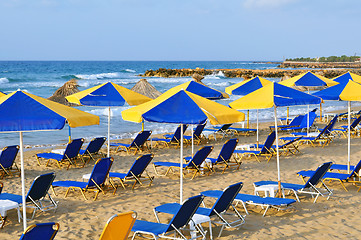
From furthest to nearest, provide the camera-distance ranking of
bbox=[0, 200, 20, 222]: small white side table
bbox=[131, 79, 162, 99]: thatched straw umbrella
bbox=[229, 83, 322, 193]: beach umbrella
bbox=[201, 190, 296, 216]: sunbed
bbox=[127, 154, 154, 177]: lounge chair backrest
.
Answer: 1. bbox=[131, 79, 162, 99]: thatched straw umbrella
2. bbox=[127, 154, 154, 177]: lounge chair backrest
3. bbox=[229, 83, 322, 193]: beach umbrella
4. bbox=[201, 190, 296, 216]: sunbed
5. bbox=[0, 200, 20, 222]: small white side table

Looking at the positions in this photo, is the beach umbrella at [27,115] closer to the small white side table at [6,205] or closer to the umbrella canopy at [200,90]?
the small white side table at [6,205]

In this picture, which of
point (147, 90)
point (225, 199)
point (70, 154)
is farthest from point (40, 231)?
point (147, 90)

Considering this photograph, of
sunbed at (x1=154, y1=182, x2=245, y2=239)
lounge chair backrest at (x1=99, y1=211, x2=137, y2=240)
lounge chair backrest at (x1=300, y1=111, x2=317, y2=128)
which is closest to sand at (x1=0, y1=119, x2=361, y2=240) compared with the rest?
sunbed at (x1=154, y1=182, x2=245, y2=239)

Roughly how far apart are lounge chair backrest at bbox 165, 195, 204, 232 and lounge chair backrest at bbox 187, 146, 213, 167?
328 centimetres

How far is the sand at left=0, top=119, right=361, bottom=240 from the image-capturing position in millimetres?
5629

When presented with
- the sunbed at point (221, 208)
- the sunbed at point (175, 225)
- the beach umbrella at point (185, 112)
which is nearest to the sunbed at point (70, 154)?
the beach umbrella at point (185, 112)

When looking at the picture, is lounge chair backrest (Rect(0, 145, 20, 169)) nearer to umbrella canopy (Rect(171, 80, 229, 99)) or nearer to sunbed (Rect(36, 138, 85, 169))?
sunbed (Rect(36, 138, 85, 169))

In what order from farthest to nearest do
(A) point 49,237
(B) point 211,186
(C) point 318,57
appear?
(C) point 318,57
(B) point 211,186
(A) point 49,237

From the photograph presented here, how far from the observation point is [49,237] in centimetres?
422

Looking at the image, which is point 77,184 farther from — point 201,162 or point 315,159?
point 315,159

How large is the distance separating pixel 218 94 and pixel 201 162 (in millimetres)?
2168

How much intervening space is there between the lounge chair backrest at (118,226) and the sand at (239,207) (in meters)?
1.23

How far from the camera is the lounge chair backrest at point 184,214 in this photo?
16.1ft

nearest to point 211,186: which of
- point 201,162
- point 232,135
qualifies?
point 201,162
